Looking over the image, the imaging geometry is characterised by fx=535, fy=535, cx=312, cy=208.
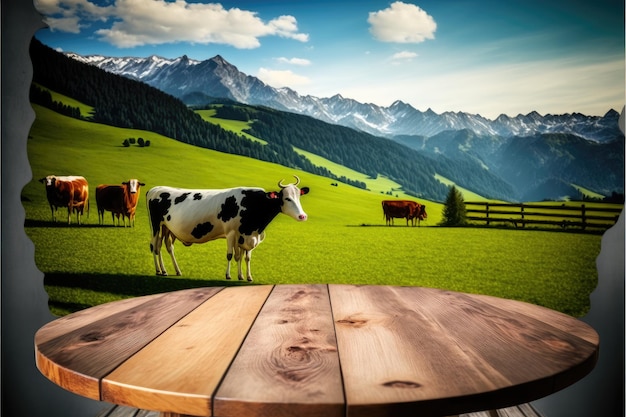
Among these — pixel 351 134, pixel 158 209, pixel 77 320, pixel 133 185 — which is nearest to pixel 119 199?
pixel 133 185

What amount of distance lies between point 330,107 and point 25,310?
266cm

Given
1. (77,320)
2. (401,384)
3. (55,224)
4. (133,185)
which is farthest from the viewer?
(133,185)

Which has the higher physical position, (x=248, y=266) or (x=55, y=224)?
(x=55, y=224)

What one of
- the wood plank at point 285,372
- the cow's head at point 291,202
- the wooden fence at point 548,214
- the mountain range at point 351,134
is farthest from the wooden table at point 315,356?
the mountain range at point 351,134

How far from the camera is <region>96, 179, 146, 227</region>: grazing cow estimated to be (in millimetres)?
3840

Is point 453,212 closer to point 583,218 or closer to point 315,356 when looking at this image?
point 583,218

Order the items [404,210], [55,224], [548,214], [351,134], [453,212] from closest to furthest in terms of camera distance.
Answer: [55,224] < [548,214] < [453,212] < [404,210] < [351,134]

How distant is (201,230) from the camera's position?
3.88m

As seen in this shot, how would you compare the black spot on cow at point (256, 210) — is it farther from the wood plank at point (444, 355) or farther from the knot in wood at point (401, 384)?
the knot in wood at point (401, 384)

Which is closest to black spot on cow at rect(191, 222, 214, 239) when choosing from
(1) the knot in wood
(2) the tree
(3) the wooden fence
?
(2) the tree

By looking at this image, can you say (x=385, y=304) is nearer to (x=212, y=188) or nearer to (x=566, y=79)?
(x=212, y=188)

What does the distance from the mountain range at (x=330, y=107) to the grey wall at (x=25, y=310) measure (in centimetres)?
47

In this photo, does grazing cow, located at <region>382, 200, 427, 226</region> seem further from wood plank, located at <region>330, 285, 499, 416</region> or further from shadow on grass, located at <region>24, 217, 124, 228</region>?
wood plank, located at <region>330, 285, 499, 416</region>

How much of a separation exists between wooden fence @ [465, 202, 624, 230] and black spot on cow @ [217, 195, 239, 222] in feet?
6.00
